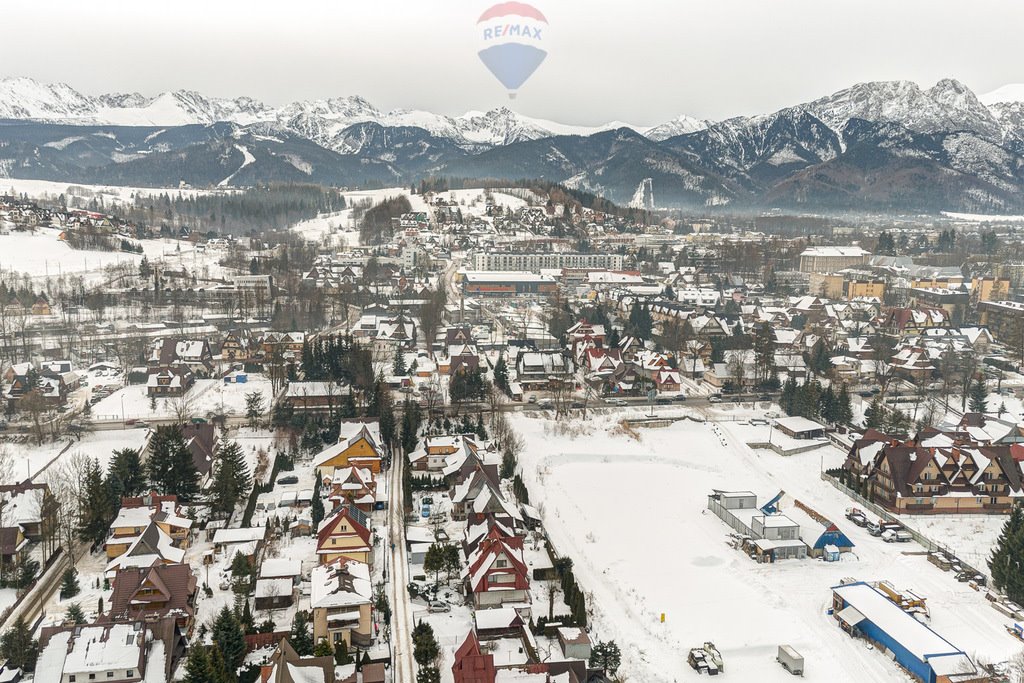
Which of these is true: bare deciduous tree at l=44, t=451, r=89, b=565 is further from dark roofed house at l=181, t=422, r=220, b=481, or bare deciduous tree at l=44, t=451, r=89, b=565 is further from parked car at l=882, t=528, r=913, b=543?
parked car at l=882, t=528, r=913, b=543

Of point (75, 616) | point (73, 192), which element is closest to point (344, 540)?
point (75, 616)

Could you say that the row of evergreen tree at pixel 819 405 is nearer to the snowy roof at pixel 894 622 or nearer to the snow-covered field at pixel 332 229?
the snowy roof at pixel 894 622

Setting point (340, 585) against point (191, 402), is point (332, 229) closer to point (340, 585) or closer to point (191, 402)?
point (191, 402)

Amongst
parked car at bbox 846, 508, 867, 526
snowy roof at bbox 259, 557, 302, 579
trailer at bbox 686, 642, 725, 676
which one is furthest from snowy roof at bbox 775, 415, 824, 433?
snowy roof at bbox 259, 557, 302, 579

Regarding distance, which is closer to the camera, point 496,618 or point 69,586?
point 496,618

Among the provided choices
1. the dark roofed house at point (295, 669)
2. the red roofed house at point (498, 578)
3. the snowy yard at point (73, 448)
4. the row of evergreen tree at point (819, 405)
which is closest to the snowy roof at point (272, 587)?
the dark roofed house at point (295, 669)

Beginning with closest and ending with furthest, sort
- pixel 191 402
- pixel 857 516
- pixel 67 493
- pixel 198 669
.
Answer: pixel 198 669 → pixel 67 493 → pixel 857 516 → pixel 191 402

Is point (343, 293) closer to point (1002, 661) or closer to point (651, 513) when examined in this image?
point (651, 513)
